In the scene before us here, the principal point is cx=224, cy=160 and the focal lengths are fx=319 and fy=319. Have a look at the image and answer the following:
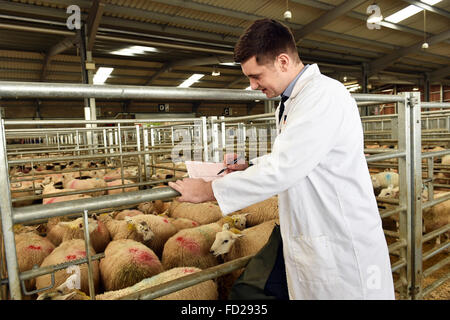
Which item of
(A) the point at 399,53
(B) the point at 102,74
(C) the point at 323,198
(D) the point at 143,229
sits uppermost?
(A) the point at 399,53

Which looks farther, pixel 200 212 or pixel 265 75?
pixel 200 212

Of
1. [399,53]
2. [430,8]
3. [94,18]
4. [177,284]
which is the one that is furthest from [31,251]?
[399,53]

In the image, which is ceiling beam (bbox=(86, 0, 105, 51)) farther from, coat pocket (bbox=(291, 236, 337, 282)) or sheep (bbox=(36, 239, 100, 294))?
coat pocket (bbox=(291, 236, 337, 282))

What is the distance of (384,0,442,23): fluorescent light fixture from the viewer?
383 inches

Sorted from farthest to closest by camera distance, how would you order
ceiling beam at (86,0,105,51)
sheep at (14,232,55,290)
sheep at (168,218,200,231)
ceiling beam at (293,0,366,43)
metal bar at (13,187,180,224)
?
ceiling beam at (293,0,366,43), ceiling beam at (86,0,105,51), sheep at (168,218,200,231), sheep at (14,232,55,290), metal bar at (13,187,180,224)

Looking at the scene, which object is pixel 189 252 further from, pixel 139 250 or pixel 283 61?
pixel 283 61

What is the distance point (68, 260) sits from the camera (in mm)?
2600

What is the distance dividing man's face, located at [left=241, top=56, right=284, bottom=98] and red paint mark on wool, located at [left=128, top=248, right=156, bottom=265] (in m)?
1.80

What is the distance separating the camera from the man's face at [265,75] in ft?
3.76

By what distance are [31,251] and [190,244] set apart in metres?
1.38

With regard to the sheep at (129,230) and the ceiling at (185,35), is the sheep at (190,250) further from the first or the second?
the ceiling at (185,35)

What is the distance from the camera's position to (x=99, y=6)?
7125 mm

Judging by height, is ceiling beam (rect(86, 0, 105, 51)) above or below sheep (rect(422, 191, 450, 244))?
above

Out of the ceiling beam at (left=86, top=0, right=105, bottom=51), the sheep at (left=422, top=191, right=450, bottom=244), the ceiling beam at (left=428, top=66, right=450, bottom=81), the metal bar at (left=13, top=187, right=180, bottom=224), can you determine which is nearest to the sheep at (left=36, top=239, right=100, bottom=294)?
the metal bar at (left=13, top=187, right=180, bottom=224)
